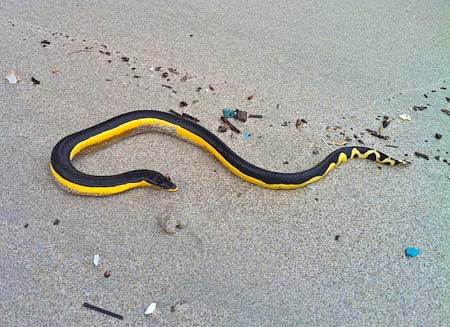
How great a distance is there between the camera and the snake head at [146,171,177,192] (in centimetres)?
253

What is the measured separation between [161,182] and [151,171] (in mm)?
109

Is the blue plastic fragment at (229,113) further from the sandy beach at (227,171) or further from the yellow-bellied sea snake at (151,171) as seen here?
the yellow-bellied sea snake at (151,171)

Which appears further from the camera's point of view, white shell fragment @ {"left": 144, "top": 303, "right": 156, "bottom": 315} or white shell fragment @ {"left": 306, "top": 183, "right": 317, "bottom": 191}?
white shell fragment @ {"left": 306, "top": 183, "right": 317, "bottom": 191}

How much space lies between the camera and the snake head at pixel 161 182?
2531 mm

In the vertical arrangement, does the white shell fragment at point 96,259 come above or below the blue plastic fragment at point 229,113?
below

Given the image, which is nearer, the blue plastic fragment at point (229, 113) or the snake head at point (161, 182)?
the snake head at point (161, 182)

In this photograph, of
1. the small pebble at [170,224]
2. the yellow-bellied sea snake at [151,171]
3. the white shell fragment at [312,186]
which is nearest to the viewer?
the small pebble at [170,224]

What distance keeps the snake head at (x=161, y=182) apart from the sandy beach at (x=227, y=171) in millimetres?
74

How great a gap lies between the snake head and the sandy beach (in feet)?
0.24

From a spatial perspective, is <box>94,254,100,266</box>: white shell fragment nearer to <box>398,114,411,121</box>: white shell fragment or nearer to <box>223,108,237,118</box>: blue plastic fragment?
<box>223,108,237,118</box>: blue plastic fragment

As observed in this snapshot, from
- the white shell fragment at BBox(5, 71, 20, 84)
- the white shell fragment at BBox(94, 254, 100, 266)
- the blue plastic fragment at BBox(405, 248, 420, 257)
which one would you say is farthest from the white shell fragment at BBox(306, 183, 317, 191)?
the white shell fragment at BBox(5, 71, 20, 84)

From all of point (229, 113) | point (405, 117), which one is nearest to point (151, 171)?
point (229, 113)

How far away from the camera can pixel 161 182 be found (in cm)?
254

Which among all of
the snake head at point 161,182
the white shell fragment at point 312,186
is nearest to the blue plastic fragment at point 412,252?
the white shell fragment at point 312,186
